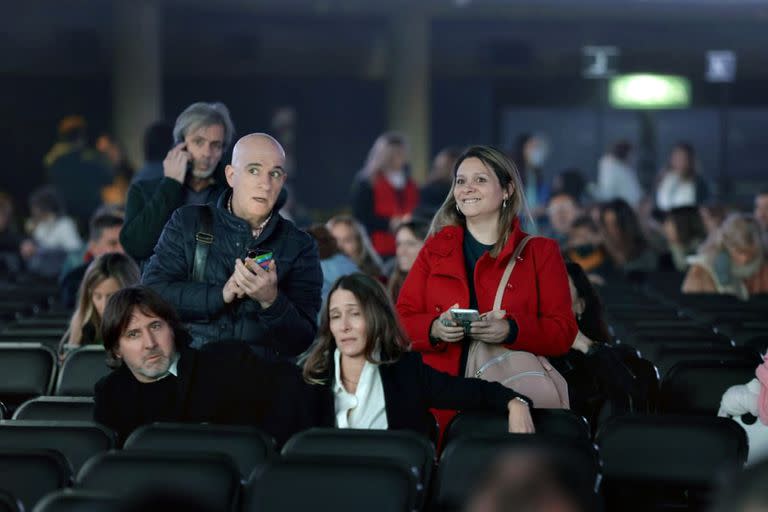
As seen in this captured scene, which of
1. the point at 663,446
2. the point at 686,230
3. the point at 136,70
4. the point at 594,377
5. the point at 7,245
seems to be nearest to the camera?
the point at 663,446

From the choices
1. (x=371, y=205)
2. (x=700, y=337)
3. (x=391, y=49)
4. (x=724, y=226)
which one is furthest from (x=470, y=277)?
(x=391, y=49)

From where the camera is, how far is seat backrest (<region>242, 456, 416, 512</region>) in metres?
4.04

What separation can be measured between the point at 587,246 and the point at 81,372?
18.7 feet

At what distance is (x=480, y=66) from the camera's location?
995 inches

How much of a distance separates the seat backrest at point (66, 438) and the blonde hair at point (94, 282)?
2.48 metres

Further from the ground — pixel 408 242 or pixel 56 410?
pixel 408 242

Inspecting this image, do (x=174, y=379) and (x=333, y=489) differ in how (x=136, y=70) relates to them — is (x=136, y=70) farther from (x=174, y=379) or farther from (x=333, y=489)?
(x=333, y=489)

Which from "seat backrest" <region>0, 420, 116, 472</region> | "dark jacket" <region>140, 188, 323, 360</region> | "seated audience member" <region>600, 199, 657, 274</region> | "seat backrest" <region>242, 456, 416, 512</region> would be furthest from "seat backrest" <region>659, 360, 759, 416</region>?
"seated audience member" <region>600, 199, 657, 274</region>

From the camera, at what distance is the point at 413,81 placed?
78.3 ft

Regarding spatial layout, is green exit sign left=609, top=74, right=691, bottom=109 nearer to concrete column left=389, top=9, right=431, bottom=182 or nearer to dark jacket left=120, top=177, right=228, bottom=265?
concrete column left=389, top=9, right=431, bottom=182

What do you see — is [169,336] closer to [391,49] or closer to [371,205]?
[371,205]

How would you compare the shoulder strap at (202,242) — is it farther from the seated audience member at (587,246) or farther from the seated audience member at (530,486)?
the seated audience member at (587,246)

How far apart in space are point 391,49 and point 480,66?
1.95 metres

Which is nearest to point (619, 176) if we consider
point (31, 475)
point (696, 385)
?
point (696, 385)
